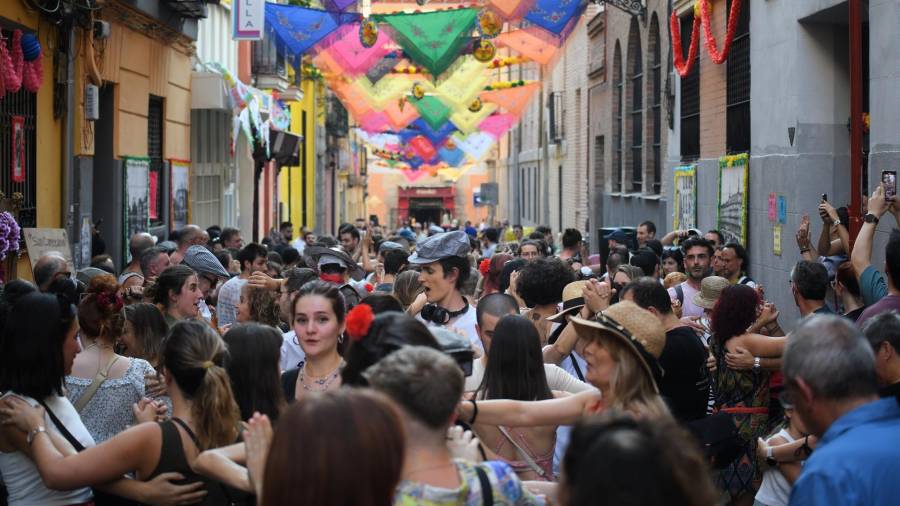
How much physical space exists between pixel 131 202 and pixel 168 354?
1272 centimetres

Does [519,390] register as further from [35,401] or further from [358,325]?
[35,401]

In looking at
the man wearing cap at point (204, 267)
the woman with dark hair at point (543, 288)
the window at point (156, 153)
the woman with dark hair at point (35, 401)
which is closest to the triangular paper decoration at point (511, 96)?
the window at point (156, 153)

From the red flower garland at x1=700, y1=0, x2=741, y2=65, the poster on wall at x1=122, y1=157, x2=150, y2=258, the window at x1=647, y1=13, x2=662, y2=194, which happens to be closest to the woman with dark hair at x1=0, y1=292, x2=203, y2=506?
the red flower garland at x1=700, y1=0, x2=741, y2=65

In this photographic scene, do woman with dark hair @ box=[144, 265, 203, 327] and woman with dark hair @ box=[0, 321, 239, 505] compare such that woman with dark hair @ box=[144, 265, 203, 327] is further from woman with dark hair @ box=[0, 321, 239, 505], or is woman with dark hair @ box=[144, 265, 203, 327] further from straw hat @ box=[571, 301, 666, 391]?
straw hat @ box=[571, 301, 666, 391]

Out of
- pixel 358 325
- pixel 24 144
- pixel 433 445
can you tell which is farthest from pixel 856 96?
pixel 24 144

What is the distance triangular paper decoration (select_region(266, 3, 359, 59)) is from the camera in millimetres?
21094

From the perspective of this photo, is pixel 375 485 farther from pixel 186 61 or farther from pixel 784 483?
pixel 186 61

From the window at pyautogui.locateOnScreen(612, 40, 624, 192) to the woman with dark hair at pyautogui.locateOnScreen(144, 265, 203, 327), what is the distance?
1818 centimetres

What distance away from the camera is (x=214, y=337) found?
5.09m

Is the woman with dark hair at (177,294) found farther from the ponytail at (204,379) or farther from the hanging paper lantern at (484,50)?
the hanging paper lantern at (484,50)

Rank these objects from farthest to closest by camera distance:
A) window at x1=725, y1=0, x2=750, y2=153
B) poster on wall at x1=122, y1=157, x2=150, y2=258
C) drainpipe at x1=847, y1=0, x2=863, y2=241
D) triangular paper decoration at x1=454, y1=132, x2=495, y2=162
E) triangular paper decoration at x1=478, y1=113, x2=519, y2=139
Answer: triangular paper decoration at x1=454, y1=132, x2=495, y2=162
triangular paper decoration at x1=478, y1=113, x2=519, y2=139
poster on wall at x1=122, y1=157, x2=150, y2=258
window at x1=725, y1=0, x2=750, y2=153
drainpipe at x1=847, y1=0, x2=863, y2=241

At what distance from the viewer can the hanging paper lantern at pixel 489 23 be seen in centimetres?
2092

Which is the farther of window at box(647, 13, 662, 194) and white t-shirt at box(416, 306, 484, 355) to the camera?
window at box(647, 13, 662, 194)

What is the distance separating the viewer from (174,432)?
485 centimetres
